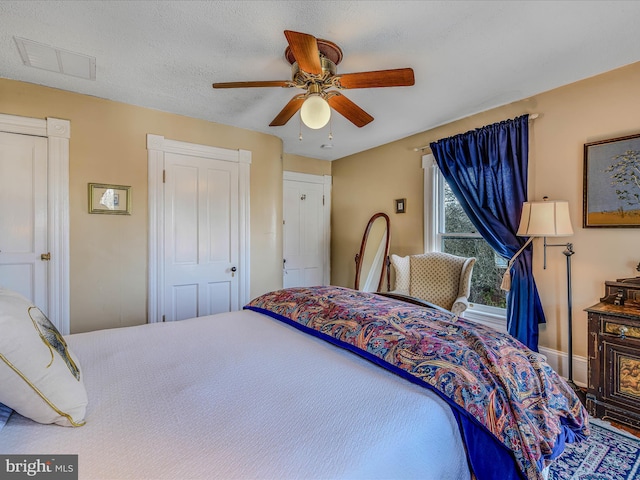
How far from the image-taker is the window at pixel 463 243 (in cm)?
303

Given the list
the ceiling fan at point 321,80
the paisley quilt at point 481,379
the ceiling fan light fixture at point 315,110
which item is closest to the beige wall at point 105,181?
the ceiling fan at point 321,80

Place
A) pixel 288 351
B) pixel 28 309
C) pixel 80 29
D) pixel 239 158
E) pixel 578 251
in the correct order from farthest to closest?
1. pixel 239 158
2. pixel 578 251
3. pixel 80 29
4. pixel 288 351
5. pixel 28 309

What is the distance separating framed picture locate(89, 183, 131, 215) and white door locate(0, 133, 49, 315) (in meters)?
0.32

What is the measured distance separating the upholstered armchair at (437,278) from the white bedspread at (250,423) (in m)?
1.96

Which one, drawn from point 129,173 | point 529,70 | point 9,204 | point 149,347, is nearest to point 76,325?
point 9,204

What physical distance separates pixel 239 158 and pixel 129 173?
1112mm

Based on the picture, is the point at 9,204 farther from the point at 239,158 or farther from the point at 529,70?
the point at 529,70

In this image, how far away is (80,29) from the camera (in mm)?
1867

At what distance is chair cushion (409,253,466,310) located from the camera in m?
3.02

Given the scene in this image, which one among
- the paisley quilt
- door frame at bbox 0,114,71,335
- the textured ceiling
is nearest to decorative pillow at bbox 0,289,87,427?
the paisley quilt

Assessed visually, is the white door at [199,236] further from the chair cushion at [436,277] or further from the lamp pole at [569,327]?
the lamp pole at [569,327]

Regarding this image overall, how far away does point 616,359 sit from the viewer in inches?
75.8

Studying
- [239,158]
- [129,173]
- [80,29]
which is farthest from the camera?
[239,158]

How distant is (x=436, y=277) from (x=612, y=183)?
59.6 inches
